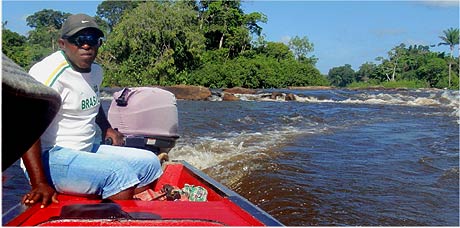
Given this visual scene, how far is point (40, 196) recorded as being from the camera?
2230 mm

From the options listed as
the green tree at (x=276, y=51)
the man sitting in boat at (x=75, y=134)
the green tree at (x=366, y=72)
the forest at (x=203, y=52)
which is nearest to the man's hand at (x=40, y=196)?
the man sitting in boat at (x=75, y=134)

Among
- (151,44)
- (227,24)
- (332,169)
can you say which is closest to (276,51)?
(227,24)

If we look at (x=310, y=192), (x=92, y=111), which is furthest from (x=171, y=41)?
(x=92, y=111)

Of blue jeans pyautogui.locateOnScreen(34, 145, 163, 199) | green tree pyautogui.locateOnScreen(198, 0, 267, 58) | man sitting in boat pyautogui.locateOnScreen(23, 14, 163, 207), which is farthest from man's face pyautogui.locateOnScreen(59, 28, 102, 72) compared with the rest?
green tree pyautogui.locateOnScreen(198, 0, 267, 58)

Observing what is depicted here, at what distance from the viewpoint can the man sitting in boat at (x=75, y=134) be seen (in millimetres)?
2352

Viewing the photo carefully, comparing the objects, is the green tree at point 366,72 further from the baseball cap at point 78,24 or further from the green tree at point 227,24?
the baseball cap at point 78,24

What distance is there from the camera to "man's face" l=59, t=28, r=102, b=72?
2436 mm

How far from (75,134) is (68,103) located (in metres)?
0.15

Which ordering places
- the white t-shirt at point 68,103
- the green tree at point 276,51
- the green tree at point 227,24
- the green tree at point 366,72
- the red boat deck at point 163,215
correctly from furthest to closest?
the green tree at point 366,72 < the green tree at point 276,51 < the green tree at point 227,24 < the white t-shirt at point 68,103 < the red boat deck at point 163,215

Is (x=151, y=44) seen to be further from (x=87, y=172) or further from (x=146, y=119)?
(x=87, y=172)

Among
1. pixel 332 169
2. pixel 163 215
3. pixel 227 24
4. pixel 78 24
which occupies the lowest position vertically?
pixel 332 169

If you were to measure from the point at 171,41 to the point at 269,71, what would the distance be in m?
10.8

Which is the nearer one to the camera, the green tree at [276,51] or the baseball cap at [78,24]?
the baseball cap at [78,24]

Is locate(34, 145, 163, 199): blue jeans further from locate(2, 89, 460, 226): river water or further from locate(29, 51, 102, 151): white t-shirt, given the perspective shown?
locate(2, 89, 460, 226): river water
